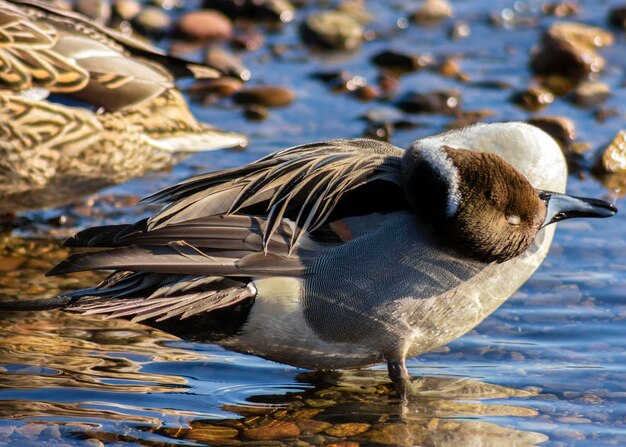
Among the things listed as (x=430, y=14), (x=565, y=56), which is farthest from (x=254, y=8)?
(x=565, y=56)

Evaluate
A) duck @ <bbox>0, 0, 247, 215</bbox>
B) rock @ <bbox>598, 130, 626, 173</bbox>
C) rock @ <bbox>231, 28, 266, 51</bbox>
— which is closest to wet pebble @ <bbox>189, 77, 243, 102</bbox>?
rock @ <bbox>231, 28, 266, 51</bbox>

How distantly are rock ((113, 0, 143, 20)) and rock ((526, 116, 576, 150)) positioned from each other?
163 inches

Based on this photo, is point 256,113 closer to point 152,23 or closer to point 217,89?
point 217,89

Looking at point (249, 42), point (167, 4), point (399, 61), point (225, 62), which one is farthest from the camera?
point (167, 4)

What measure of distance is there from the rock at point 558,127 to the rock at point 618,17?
8.35 feet

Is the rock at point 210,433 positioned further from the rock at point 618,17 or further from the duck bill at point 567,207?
the rock at point 618,17

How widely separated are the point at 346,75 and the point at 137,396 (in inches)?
193

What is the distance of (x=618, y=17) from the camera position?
32.9 ft

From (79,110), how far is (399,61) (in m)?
3.64

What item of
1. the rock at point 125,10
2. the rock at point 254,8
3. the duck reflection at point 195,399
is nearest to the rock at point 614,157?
the duck reflection at point 195,399

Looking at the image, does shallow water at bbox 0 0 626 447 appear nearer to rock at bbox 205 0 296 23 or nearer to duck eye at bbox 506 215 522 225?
duck eye at bbox 506 215 522 225

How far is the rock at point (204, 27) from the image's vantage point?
10078 millimetres

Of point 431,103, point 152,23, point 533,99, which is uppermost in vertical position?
point 533,99

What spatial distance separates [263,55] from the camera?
9891mm
